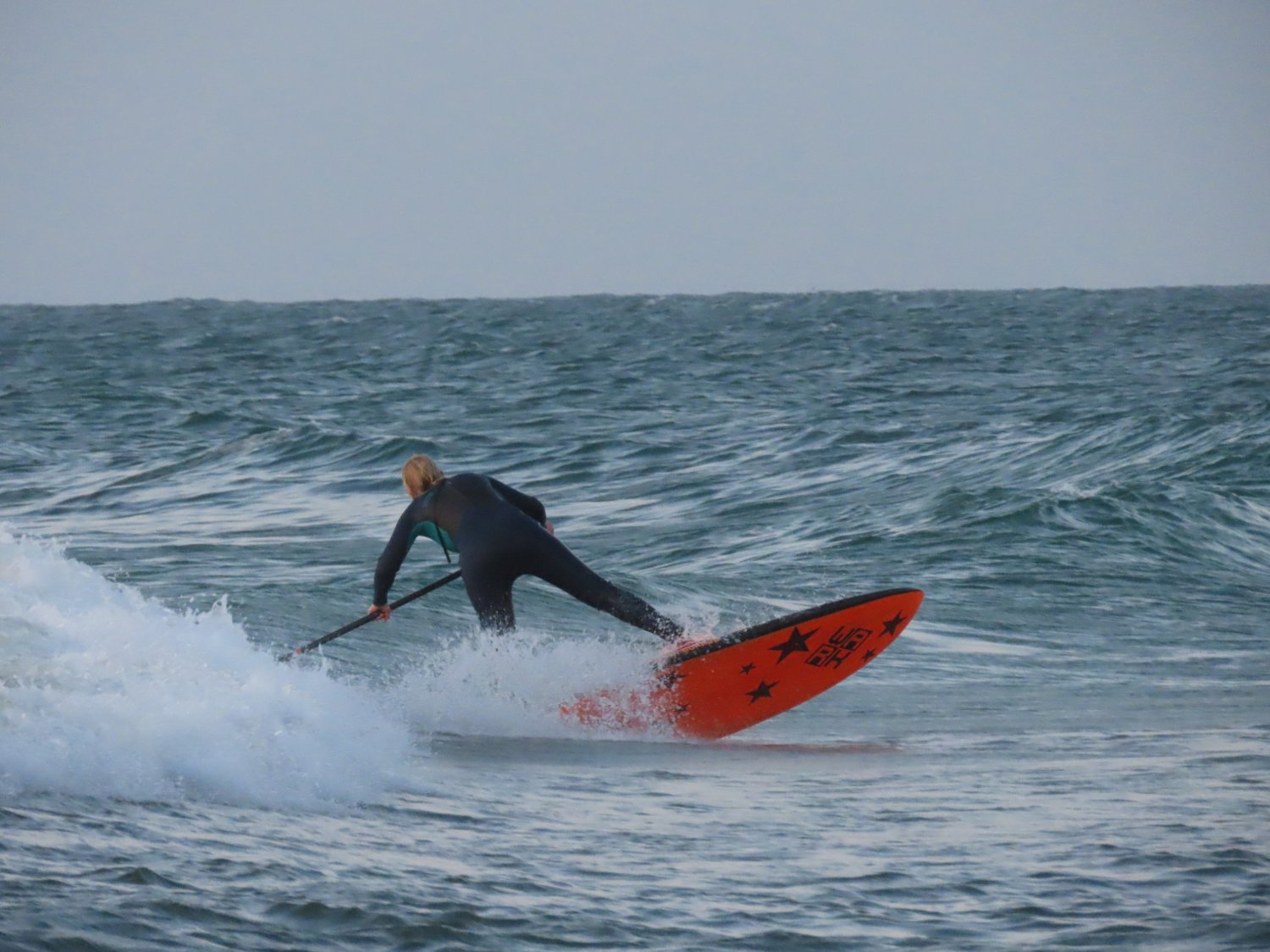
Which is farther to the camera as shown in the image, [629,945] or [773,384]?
[773,384]

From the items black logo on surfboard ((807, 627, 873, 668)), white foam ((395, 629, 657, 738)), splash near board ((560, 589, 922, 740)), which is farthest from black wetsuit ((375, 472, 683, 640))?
black logo on surfboard ((807, 627, 873, 668))

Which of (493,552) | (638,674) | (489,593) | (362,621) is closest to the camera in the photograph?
(638,674)

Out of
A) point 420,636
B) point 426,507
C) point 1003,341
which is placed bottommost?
point 420,636

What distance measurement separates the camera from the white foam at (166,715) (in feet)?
18.0

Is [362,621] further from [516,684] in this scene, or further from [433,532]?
[516,684]

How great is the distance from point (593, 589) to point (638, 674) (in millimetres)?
542

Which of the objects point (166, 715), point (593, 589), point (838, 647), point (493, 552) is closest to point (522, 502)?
point (493, 552)

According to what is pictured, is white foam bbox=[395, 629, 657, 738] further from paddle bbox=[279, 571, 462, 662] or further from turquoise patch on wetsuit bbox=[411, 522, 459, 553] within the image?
turquoise patch on wetsuit bbox=[411, 522, 459, 553]

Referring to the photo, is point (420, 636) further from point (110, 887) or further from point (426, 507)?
point (110, 887)

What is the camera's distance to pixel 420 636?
11.6 metres

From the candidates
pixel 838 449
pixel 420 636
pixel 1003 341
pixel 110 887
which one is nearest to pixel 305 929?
pixel 110 887

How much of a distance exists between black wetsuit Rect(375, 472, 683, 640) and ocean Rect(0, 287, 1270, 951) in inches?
11.0

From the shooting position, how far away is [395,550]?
8484 mm

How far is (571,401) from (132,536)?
13.0 meters
